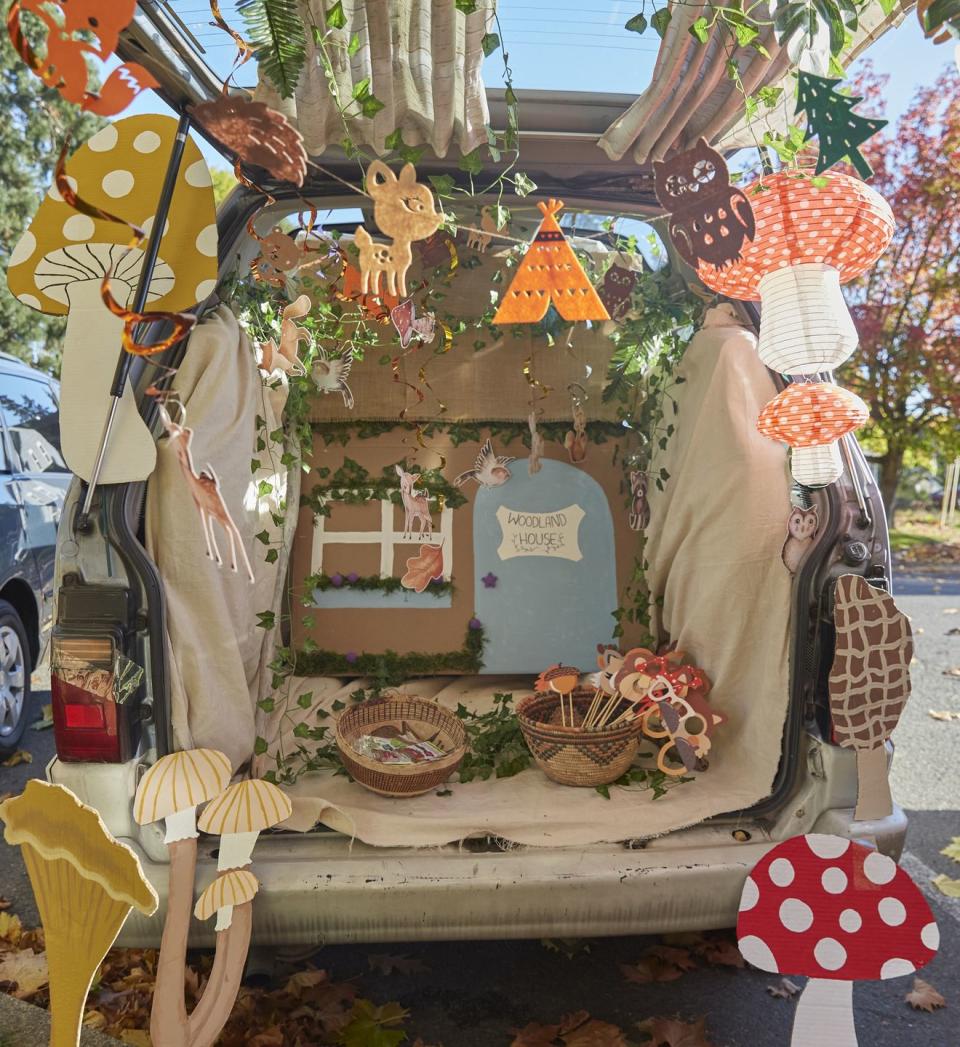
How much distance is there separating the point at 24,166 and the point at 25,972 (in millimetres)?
14790

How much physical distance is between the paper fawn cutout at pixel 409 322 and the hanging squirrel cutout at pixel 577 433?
0.68 metres

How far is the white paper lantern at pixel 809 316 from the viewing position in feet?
6.01

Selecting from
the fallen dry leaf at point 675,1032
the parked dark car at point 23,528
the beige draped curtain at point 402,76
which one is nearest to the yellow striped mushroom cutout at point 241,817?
the fallen dry leaf at point 675,1032

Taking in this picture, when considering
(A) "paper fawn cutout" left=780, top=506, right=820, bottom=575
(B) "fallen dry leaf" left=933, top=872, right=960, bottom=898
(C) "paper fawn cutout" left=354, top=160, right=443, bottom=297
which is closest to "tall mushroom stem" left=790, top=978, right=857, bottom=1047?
(A) "paper fawn cutout" left=780, top=506, right=820, bottom=575

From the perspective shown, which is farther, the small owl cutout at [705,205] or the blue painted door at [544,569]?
the blue painted door at [544,569]

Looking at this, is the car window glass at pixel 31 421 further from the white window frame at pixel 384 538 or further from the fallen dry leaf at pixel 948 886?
the fallen dry leaf at pixel 948 886

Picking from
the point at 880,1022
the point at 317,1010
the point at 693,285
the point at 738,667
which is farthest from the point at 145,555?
the point at 880,1022

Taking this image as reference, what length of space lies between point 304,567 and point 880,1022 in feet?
7.71

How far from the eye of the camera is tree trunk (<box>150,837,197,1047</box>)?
171 cm

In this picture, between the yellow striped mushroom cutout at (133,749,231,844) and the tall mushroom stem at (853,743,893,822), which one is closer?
the yellow striped mushroom cutout at (133,749,231,844)

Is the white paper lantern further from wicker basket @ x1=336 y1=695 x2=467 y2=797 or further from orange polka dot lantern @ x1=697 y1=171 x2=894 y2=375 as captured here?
wicker basket @ x1=336 y1=695 x2=467 y2=797

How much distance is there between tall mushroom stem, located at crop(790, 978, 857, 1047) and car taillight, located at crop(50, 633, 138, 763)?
157cm

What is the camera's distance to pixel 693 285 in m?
2.73

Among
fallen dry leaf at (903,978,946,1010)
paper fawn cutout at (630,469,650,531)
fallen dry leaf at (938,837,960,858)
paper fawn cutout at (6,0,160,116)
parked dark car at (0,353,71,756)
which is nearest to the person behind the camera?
paper fawn cutout at (6,0,160,116)
